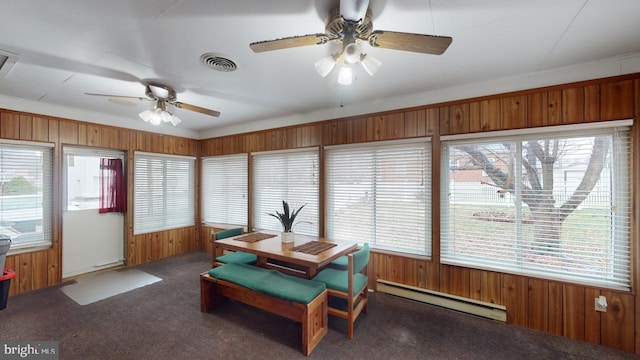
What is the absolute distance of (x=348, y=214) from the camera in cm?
343

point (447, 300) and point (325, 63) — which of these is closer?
point (325, 63)

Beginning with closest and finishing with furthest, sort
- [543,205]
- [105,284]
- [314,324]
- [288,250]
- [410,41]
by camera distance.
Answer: [410,41]
[314,324]
[543,205]
[288,250]
[105,284]

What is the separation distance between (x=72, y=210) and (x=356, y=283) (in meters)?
4.15

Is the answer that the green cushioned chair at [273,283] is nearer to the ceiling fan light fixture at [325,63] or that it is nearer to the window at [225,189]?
the ceiling fan light fixture at [325,63]

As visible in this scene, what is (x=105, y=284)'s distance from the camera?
336 centimetres

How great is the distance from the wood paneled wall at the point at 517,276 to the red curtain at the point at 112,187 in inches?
146

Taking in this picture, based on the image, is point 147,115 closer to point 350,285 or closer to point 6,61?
point 6,61

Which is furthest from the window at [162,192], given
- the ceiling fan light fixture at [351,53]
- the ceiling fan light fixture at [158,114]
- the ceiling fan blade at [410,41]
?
the ceiling fan blade at [410,41]

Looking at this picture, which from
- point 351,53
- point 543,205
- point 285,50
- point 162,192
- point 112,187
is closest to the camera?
point 351,53

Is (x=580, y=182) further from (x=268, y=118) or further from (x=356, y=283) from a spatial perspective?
(x=268, y=118)

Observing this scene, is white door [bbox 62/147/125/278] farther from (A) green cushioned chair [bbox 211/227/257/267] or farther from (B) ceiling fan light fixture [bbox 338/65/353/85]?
(B) ceiling fan light fixture [bbox 338/65/353/85]

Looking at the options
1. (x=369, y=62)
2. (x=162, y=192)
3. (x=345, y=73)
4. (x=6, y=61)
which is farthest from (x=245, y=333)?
(x=162, y=192)

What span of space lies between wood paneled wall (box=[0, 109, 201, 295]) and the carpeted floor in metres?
0.40

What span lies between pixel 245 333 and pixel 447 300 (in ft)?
6.92
